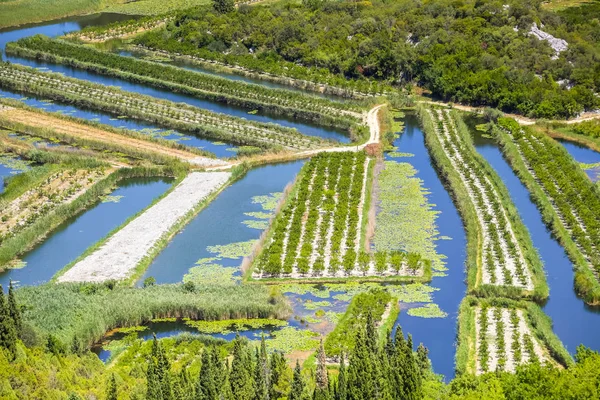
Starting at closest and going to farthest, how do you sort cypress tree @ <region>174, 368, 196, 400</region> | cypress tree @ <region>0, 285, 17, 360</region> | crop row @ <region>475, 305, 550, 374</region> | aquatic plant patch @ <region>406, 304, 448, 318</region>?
cypress tree @ <region>174, 368, 196, 400</region>
cypress tree @ <region>0, 285, 17, 360</region>
crop row @ <region>475, 305, 550, 374</region>
aquatic plant patch @ <region>406, 304, 448, 318</region>

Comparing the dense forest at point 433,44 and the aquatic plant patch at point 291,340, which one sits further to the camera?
the dense forest at point 433,44

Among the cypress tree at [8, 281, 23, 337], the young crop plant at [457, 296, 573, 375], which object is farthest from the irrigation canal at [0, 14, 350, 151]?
the cypress tree at [8, 281, 23, 337]

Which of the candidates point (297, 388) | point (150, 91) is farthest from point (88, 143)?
point (297, 388)

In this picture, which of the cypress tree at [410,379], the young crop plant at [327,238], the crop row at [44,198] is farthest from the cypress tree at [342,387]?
the crop row at [44,198]

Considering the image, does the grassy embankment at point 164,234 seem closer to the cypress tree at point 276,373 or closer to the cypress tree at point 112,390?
the cypress tree at point 276,373

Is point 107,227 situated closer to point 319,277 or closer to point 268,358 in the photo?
point 319,277

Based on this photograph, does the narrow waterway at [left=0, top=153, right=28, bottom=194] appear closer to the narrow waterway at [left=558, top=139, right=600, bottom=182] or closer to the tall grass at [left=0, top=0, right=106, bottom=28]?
the narrow waterway at [left=558, top=139, right=600, bottom=182]

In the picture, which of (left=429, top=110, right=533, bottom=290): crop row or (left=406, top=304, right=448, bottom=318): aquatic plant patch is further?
(left=429, top=110, right=533, bottom=290): crop row
